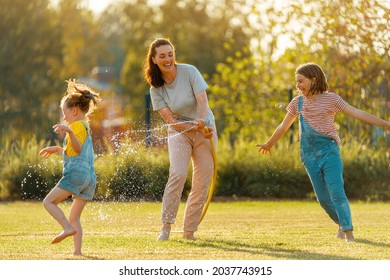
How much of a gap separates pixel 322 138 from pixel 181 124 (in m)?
1.29

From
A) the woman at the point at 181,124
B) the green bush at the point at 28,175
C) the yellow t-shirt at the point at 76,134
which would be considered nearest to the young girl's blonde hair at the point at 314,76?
the woman at the point at 181,124

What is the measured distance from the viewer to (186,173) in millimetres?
9430

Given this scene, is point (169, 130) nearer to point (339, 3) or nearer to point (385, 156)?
point (385, 156)

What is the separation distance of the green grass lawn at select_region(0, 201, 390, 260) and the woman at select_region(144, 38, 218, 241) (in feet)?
1.06

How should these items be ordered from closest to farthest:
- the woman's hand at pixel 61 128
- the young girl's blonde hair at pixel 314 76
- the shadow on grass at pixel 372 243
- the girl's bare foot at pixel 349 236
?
the woman's hand at pixel 61 128 → the shadow on grass at pixel 372 243 → the girl's bare foot at pixel 349 236 → the young girl's blonde hair at pixel 314 76

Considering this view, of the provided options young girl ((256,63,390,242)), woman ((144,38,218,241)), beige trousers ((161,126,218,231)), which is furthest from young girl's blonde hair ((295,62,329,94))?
beige trousers ((161,126,218,231))

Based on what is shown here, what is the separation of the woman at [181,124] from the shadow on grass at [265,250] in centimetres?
39

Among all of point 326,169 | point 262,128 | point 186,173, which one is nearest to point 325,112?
point 326,169

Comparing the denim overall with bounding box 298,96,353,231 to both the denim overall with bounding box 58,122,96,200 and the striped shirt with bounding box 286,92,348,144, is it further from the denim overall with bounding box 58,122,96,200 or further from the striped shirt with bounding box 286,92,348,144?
the denim overall with bounding box 58,122,96,200

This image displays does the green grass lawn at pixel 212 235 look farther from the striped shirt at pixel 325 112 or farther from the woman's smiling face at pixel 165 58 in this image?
the woman's smiling face at pixel 165 58

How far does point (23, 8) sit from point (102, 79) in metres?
40.9

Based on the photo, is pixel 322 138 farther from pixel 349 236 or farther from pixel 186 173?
pixel 186 173

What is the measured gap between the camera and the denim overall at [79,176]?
8.14 m

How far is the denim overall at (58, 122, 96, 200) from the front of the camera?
8141 mm
